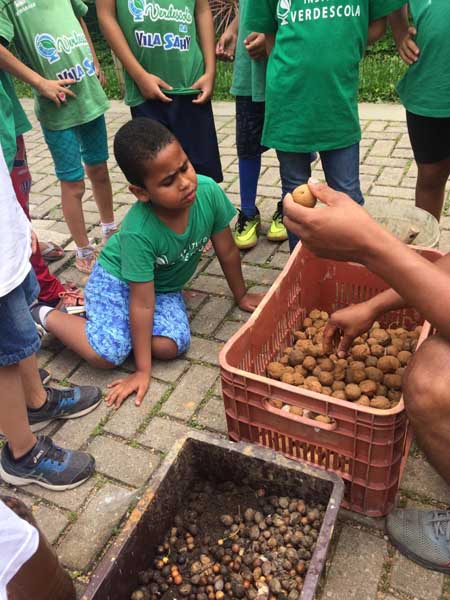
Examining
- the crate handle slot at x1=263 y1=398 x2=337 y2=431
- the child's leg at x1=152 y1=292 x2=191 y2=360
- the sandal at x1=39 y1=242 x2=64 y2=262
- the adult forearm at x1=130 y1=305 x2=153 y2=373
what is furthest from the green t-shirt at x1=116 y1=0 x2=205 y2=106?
the crate handle slot at x1=263 y1=398 x2=337 y2=431

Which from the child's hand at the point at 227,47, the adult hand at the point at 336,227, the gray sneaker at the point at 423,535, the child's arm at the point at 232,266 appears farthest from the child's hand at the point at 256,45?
the gray sneaker at the point at 423,535

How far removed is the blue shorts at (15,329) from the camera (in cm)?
172

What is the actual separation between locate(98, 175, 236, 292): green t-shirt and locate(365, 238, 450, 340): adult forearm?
118 centimetres

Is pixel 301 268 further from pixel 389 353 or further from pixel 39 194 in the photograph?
pixel 39 194

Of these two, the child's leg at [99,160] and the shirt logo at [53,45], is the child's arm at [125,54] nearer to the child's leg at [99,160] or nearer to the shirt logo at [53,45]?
the shirt logo at [53,45]

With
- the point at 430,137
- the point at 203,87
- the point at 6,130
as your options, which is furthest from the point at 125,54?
the point at 430,137

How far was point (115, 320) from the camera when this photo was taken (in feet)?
8.80

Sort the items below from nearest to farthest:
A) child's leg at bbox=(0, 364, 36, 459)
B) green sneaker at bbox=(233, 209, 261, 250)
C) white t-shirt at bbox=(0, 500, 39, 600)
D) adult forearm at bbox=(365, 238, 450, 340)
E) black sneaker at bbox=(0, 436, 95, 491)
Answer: white t-shirt at bbox=(0, 500, 39, 600) < adult forearm at bbox=(365, 238, 450, 340) < child's leg at bbox=(0, 364, 36, 459) < black sneaker at bbox=(0, 436, 95, 491) < green sneaker at bbox=(233, 209, 261, 250)

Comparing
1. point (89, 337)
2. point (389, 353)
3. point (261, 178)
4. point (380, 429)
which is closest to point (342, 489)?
point (380, 429)

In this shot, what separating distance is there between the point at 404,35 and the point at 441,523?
2.10 meters

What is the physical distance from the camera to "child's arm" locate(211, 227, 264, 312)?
282 centimetres

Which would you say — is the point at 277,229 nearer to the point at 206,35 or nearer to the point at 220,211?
the point at 220,211

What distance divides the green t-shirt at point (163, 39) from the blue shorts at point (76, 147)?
304 mm

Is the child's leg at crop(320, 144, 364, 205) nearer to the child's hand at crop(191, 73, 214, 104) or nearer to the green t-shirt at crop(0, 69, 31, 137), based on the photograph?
the child's hand at crop(191, 73, 214, 104)
